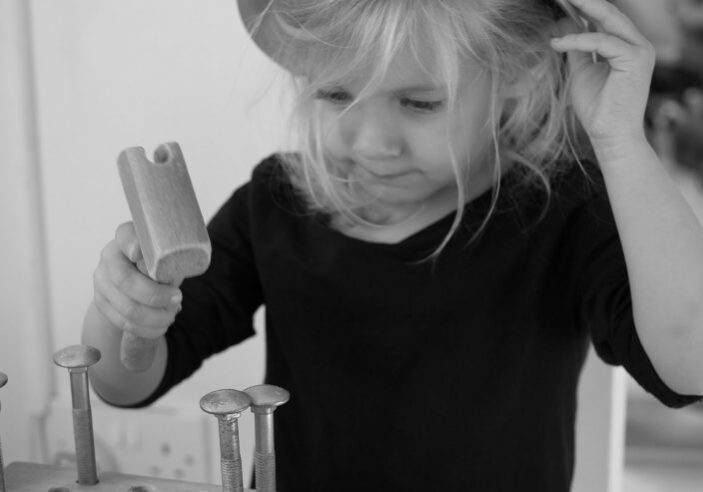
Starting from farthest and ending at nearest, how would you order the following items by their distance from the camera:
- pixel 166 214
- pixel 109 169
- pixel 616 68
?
pixel 109 169, pixel 616 68, pixel 166 214

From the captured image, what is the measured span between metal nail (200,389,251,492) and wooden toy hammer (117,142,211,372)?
59mm

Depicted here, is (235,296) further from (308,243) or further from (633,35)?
(633,35)

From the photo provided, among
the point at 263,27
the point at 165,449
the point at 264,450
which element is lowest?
the point at 165,449

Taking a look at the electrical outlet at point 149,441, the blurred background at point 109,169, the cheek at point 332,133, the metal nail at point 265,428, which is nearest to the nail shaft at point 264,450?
the metal nail at point 265,428

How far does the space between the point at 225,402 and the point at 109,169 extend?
1.76 feet

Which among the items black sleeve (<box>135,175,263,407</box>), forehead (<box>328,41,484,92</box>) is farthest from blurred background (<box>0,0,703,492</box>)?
forehead (<box>328,41,484,92</box>)

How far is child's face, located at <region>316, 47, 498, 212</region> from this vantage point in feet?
1.80

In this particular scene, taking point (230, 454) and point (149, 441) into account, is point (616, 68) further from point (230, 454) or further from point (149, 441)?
point (149, 441)

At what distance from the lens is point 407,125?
57 cm

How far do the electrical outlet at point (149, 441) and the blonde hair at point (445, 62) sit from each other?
34 cm

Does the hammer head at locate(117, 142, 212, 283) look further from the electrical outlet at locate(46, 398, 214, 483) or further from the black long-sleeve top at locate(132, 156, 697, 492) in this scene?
the electrical outlet at locate(46, 398, 214, 483)

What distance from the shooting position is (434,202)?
672 mm

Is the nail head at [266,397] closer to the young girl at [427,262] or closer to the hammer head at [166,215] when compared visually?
the hammer head at [166,215]

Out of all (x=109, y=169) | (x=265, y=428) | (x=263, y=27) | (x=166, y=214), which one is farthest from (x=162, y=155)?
(x=109, y=169)
